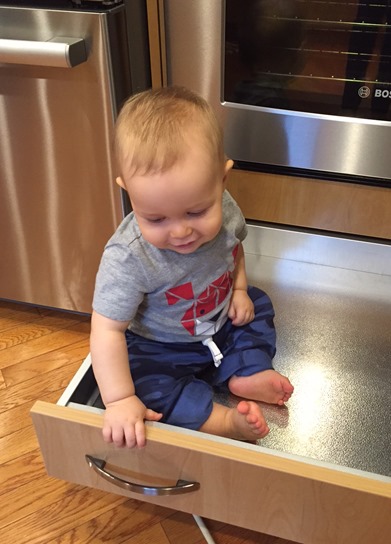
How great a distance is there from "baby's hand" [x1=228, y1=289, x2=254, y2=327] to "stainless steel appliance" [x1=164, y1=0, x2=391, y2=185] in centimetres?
24

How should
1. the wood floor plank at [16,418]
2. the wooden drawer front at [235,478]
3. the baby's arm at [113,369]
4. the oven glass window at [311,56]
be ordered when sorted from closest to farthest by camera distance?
the wooden drawer front at [235,478]
the baby's arm at [113,369]
the oven glass window at [311,56]
the wood floor plank at [16,418]

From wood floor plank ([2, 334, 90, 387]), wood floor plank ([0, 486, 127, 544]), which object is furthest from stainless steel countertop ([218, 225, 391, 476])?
wood floor plank ([2, 334, 90, 387])

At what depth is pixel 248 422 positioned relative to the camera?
0.65 metres

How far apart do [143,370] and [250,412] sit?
0.51ft

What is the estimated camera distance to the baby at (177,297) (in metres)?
0.56

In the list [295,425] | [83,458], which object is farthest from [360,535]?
[83,458]

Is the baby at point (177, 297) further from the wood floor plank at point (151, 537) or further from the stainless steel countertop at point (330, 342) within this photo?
the wood floor plank at point (151, 537)

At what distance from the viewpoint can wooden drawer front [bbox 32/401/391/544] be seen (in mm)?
526

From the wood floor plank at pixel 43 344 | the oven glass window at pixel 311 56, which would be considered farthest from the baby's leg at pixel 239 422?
the wood floor plank at pixel 43 344

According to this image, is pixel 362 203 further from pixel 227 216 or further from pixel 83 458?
pixel 83 458

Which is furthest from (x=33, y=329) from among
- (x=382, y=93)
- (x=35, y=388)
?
(x=382, y=93)

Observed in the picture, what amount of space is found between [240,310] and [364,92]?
36 centimetres

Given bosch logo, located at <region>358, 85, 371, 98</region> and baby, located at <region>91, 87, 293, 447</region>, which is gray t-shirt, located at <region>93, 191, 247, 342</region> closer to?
baby, located at <region>91, 87, 293, 447</region>

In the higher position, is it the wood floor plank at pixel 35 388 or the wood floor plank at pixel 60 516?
the wood floor plank at pixel 35 388
